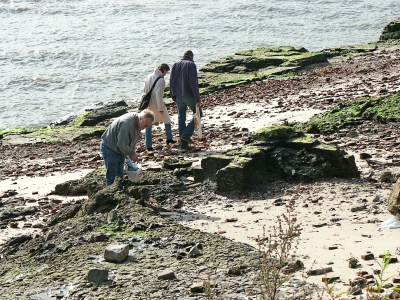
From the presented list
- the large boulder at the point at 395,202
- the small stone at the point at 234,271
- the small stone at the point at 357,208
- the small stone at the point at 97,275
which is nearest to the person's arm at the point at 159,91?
the small stone at the point at 357,208

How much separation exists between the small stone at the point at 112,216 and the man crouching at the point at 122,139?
1.41 m

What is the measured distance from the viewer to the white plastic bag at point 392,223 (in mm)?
7877

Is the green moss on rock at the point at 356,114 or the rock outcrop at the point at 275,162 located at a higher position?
Answer: the rock outcrop at the point at 275,162

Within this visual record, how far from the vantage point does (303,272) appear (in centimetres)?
650

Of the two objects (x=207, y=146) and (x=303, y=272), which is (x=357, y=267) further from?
(x=207, y=146)

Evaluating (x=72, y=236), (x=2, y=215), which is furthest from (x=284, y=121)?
(x=72, y=236)

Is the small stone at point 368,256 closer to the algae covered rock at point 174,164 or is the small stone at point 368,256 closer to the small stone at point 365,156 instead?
the small stone at point 365,156

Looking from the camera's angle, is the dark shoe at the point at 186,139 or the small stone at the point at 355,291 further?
the dark shoe at the point at 186,139

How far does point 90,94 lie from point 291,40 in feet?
38.0

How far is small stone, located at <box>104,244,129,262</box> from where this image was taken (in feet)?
23.6

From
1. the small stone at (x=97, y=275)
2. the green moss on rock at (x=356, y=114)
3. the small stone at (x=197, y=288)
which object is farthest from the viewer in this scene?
the green moss on rock at (x=356, y=114)

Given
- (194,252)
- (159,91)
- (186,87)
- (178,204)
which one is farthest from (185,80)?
(194,252)

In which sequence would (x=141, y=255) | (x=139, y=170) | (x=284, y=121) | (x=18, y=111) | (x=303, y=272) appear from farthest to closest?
(x=18, y=111), (x=284, y=121), (x=139, y=170), (x=141, y=255), (x=303, y=272)

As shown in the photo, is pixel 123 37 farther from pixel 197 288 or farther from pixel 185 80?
pixel 197 288
